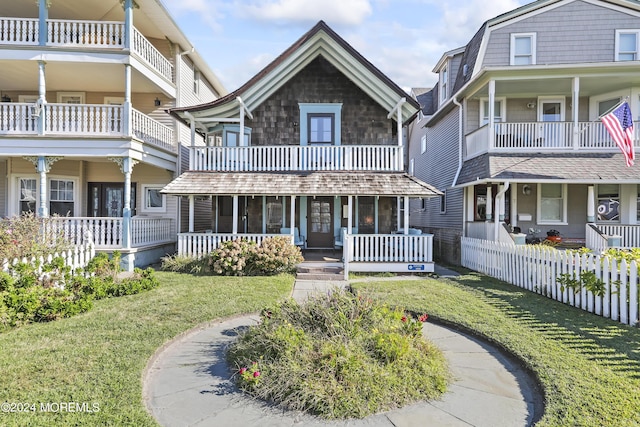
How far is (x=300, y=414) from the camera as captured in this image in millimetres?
3709

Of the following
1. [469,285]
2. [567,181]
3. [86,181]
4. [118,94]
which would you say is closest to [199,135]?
[118,94]

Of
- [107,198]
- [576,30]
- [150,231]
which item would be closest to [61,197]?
[107,198]

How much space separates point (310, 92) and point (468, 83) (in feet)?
21.0

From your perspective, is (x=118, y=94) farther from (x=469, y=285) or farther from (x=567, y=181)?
(x=567, y=181)

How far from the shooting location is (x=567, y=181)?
40.3 ft

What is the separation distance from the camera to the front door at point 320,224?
14836 mm

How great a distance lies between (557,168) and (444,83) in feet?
26.4

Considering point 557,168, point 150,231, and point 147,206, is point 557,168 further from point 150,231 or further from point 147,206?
point 147,206

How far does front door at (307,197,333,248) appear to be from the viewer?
14836 millimetres

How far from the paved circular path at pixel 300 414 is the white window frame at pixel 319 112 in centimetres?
1071

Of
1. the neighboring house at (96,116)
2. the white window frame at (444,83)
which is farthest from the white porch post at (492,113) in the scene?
the neighboring house at (96,116)

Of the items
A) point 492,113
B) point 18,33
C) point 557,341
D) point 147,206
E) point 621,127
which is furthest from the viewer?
point 147,206

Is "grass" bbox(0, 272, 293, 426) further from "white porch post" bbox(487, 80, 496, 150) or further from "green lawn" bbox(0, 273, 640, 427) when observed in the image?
"white porch post" bbox(487, 80, 496, 150)

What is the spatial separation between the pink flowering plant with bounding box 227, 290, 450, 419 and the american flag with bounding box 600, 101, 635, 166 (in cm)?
1046
